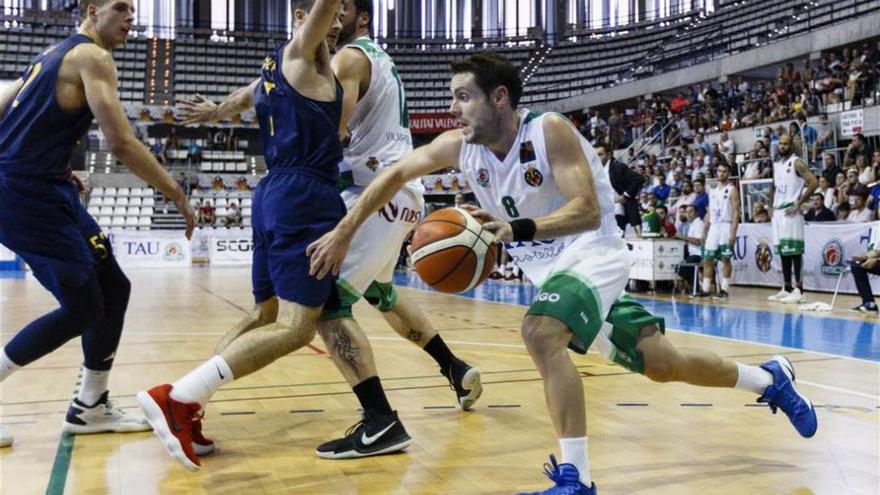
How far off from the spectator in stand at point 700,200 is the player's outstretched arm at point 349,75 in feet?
28.2

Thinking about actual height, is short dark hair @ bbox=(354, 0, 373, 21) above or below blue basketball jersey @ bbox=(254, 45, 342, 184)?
above

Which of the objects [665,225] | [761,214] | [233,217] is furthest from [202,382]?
[233,217]

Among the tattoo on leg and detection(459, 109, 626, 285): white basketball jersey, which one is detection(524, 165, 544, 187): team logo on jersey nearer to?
detection(459, 109, 626, 285): white basketball jersey

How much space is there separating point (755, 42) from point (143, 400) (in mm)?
21913

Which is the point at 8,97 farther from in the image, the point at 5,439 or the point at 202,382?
the point at 202,382

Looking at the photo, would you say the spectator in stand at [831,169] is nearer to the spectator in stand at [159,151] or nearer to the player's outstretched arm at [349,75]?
the player's outstretched arm at [349,75]

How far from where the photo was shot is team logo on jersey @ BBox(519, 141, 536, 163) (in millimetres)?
2605

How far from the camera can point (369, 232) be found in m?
3.35

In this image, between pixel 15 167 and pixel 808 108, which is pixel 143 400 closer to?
pixel 15 167

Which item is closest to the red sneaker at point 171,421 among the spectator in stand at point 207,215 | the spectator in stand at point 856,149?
the spectator in stand at point 856,149

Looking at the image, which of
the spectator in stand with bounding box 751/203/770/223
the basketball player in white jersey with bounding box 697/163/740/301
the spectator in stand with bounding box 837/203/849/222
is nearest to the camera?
the basketball player in white jersey with bounding box 697/163/740/301

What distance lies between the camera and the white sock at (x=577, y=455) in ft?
7.52

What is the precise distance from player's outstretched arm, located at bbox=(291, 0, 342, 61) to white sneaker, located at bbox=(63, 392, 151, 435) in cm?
167

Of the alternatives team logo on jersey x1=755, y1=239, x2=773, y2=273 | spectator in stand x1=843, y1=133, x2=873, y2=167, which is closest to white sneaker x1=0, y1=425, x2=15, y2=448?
team logo on jersey x1=755, y1=239, x2=773, y2=273
